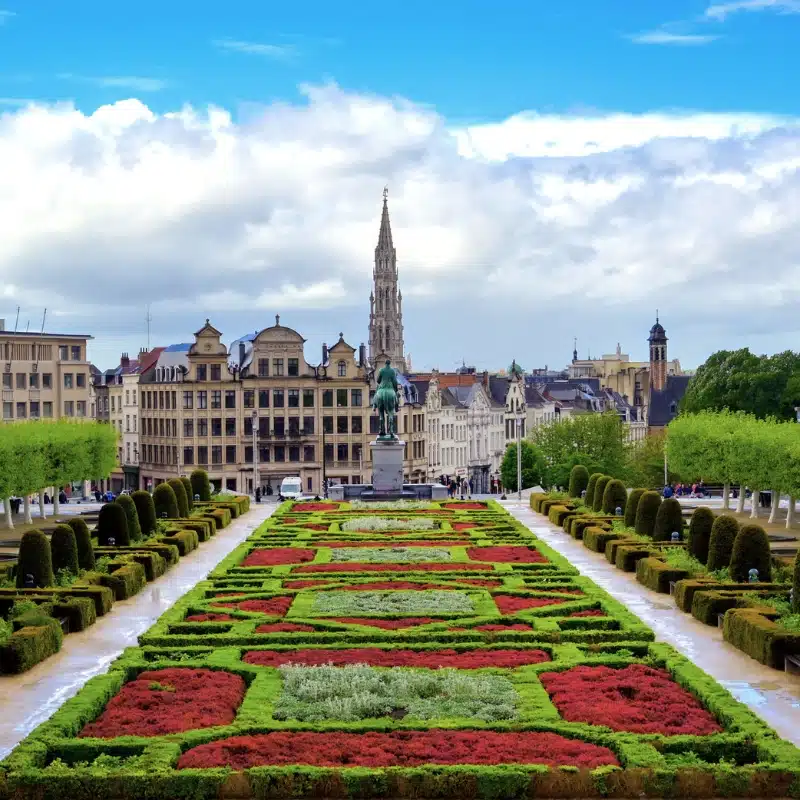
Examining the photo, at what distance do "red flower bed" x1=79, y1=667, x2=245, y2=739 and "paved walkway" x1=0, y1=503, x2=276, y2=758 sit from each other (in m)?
1.19

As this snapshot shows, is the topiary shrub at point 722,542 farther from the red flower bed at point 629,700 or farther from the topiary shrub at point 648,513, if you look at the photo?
the red flower bed at point 629,700

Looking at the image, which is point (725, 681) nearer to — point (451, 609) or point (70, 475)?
point (451, 609)

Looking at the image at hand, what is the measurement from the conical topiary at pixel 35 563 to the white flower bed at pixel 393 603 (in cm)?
684

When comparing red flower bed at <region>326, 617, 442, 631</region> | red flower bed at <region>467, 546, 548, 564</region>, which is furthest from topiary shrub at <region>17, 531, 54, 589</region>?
red flower bed at <region>467, 546, 548, 564</region>

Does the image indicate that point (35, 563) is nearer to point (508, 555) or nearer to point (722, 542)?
point (508, 555)

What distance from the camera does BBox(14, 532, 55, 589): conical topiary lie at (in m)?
35.4

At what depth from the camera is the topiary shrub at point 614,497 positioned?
5819 centimetres

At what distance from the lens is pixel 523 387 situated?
160 meters

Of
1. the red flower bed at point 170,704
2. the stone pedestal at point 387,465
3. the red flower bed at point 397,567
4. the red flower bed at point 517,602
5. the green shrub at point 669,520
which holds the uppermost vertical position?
the stone pedestal at point 387,465

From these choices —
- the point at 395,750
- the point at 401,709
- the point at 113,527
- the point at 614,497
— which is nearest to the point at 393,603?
the point at 401,709

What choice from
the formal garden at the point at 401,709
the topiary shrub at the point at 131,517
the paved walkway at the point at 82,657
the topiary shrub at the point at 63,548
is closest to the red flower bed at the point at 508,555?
the formal garden at the point at 401,709

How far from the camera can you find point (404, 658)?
27.2 meters

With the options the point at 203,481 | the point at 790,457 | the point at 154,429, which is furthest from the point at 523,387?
the point at 790,457

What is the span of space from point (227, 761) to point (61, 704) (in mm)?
5309
